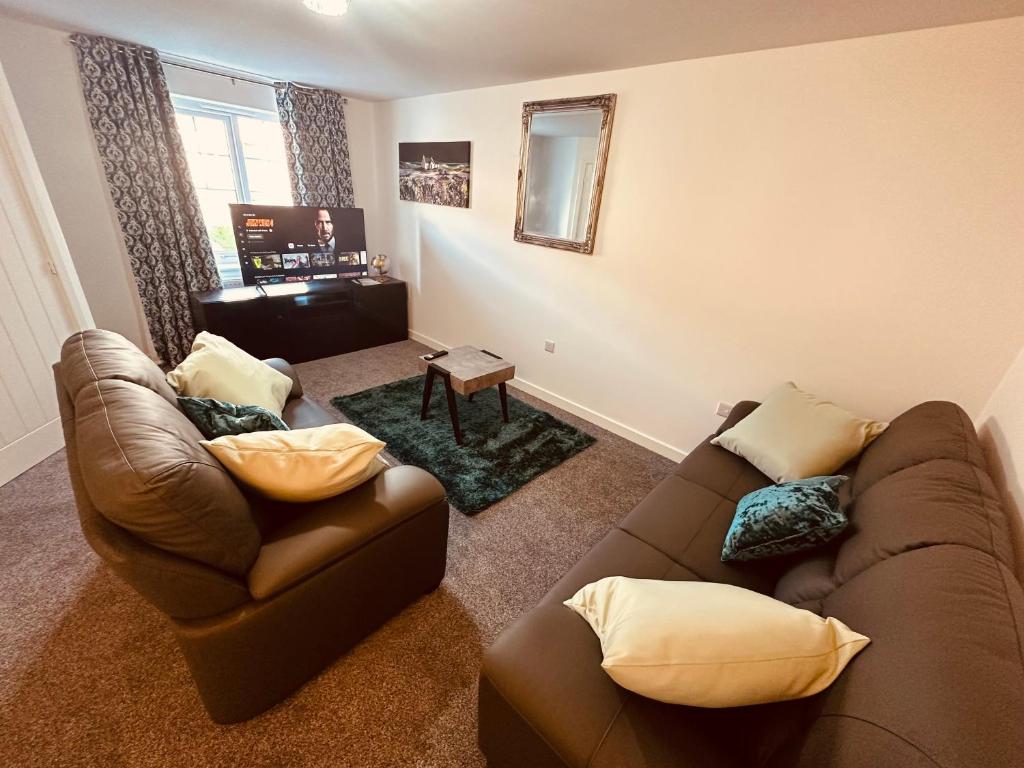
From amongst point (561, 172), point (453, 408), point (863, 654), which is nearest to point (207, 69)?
point (561, 172)

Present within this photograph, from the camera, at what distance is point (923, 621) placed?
0.74 m

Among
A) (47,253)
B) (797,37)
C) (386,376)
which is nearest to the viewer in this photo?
(797,37)

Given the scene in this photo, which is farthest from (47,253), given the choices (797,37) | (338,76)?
(797,37)

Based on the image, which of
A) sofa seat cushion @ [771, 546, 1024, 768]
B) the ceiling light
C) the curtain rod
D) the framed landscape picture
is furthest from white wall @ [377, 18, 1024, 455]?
the curtain rod

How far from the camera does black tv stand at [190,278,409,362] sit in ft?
10.6

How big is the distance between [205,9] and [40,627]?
2796 mm

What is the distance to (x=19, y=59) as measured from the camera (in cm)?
246

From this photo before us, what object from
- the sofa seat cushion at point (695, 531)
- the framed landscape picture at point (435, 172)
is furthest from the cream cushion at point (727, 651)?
the framed landscape picture at point (435, 172)

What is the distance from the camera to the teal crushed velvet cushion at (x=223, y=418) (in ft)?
4.48

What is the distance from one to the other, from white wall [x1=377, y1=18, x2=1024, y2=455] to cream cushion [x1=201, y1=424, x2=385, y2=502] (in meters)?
1.99

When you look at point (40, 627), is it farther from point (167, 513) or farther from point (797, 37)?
point (797, 37)

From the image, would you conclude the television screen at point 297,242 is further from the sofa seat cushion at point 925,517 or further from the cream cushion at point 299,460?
the sofa seat cushion at point 925,517

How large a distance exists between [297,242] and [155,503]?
338 cm

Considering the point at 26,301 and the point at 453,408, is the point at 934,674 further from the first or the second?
the point at 26,301
